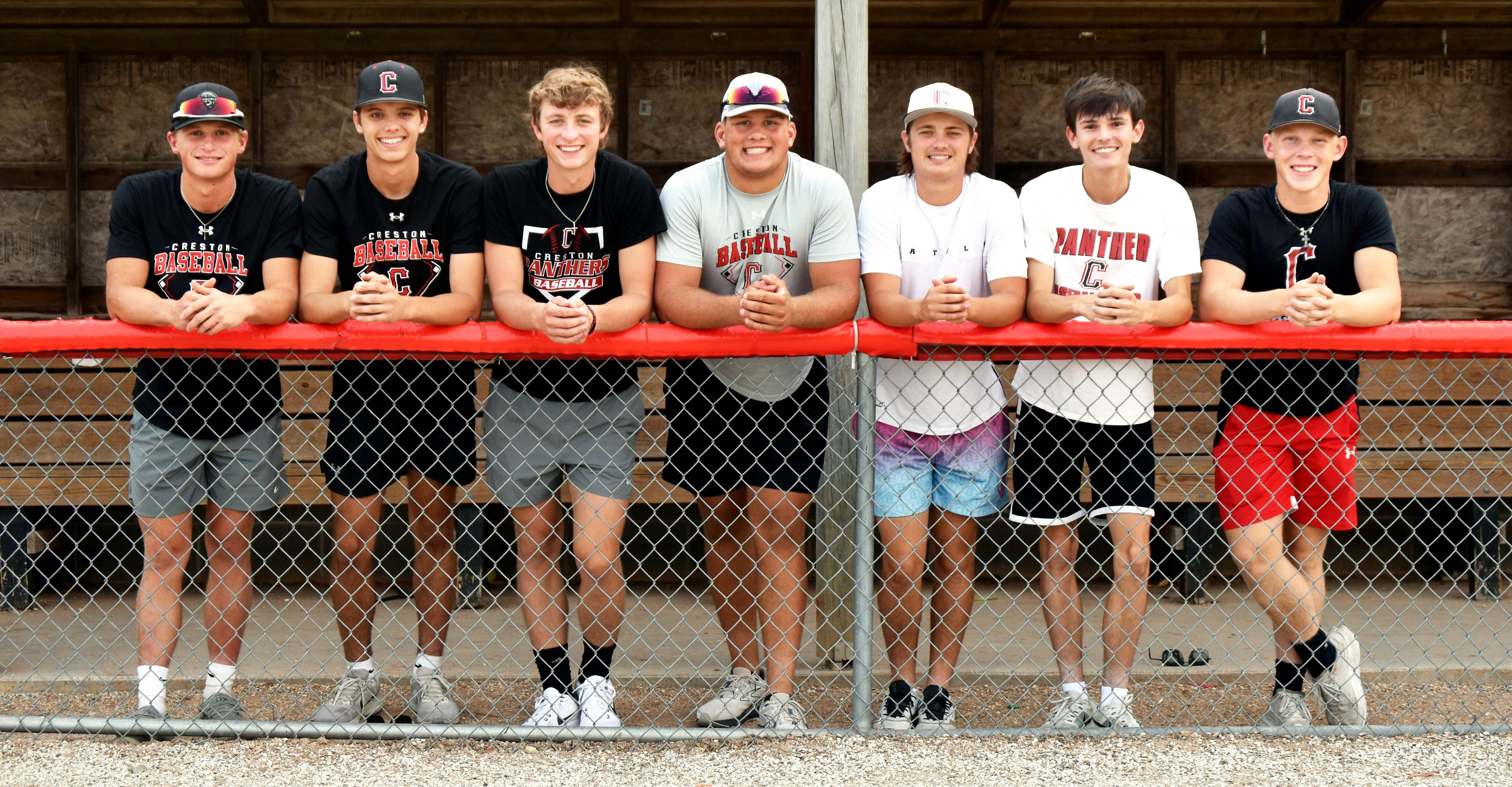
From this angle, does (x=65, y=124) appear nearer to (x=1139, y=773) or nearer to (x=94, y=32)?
(x=94, y=32)

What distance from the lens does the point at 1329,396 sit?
3309 mm

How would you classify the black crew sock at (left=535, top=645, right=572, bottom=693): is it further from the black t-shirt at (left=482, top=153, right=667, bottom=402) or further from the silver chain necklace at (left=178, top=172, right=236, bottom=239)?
the silver chain necklace at (left=178, top=172, right=236, bottom=239)

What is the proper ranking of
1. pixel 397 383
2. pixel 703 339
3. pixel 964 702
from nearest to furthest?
1. pixel 703 339
2. pixel 397 383
3. pixel 964 702

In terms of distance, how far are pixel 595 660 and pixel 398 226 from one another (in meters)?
1.36

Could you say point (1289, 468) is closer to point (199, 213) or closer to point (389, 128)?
point (389, 128)

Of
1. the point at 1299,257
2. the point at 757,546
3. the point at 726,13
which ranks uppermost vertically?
the point at 726,13

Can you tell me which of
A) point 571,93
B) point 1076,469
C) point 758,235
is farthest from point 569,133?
point 1076,469

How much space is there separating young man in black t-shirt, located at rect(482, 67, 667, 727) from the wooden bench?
1974 millimetres

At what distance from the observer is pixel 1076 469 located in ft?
10.9

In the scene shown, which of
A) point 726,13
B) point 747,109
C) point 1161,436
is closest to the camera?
point 747,109

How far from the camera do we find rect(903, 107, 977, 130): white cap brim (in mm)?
3285

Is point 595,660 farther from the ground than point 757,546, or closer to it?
closer to it

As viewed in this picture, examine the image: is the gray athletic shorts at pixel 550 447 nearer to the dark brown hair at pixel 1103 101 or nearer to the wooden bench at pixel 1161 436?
the dark brown hair at pixel 1103 101

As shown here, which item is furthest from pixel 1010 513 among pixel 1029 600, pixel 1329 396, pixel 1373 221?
pixel 1029 600
